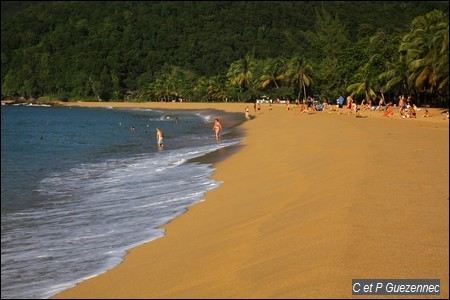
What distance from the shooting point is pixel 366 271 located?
20.3 feet

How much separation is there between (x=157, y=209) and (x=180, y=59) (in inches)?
6039

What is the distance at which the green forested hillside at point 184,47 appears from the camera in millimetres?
95625

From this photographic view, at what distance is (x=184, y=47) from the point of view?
6634 inches

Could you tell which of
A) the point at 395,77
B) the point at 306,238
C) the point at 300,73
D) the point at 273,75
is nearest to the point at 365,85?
the point at 395,77

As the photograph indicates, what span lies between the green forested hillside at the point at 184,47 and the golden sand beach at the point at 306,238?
63215 mm

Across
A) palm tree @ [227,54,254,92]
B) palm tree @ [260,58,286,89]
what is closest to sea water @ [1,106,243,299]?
palm tree @ [260,58,286,89]

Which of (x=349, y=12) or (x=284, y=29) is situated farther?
(x=284, y=29)

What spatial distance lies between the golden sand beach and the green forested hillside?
207 ft

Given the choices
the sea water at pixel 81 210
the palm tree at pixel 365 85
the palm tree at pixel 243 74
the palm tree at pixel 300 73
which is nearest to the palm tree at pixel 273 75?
the palm tree at pixel 300 73

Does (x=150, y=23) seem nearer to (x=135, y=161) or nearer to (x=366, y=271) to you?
(x=135, y=161)

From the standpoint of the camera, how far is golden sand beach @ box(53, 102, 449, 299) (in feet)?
20.7

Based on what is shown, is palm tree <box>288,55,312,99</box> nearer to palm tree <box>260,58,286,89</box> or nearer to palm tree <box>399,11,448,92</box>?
palm tree <box>260,58,286,89</box>

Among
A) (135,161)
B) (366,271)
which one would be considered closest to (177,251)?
(366,271)

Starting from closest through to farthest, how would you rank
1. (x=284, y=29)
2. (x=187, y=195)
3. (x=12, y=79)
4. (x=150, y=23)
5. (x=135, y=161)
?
(x=187, y=195) → (x=135, y=161) → (x=12, y=79) → (x=284, y=29) → (x=150, y=23)
